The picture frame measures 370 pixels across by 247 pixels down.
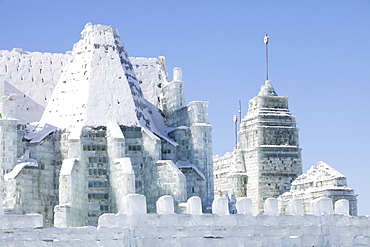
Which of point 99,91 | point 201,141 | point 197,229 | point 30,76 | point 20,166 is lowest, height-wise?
point 197,229

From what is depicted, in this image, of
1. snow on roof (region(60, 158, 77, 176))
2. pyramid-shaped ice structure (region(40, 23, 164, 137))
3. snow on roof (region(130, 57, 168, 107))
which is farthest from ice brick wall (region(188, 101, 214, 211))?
snow on roof (region(60, 158, 77, 176))

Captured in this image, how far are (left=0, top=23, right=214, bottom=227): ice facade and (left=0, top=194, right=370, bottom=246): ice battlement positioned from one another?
47.9 ft

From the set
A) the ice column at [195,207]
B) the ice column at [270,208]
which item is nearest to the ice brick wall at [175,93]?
the ice column at [270,208]

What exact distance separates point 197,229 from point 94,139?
65.5 ft

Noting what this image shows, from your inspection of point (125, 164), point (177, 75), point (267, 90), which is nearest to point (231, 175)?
point (267, 90)

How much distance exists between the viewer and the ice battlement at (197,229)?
2144cm

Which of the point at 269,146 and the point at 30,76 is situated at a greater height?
the point at 30,76

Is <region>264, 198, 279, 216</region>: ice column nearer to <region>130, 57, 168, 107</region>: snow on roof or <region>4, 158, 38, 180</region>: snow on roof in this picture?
<region>4, 158, 38, 180</region>: snow on roof

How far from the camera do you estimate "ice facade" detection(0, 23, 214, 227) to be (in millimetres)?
40906

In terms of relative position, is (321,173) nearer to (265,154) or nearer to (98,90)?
(265,154)

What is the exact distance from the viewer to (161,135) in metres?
46.3

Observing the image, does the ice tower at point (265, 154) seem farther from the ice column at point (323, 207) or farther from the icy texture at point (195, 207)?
the icy texture at point (195, 207)

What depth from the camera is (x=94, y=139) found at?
43000 mm

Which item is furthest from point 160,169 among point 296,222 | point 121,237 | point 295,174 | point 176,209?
point 295,174
